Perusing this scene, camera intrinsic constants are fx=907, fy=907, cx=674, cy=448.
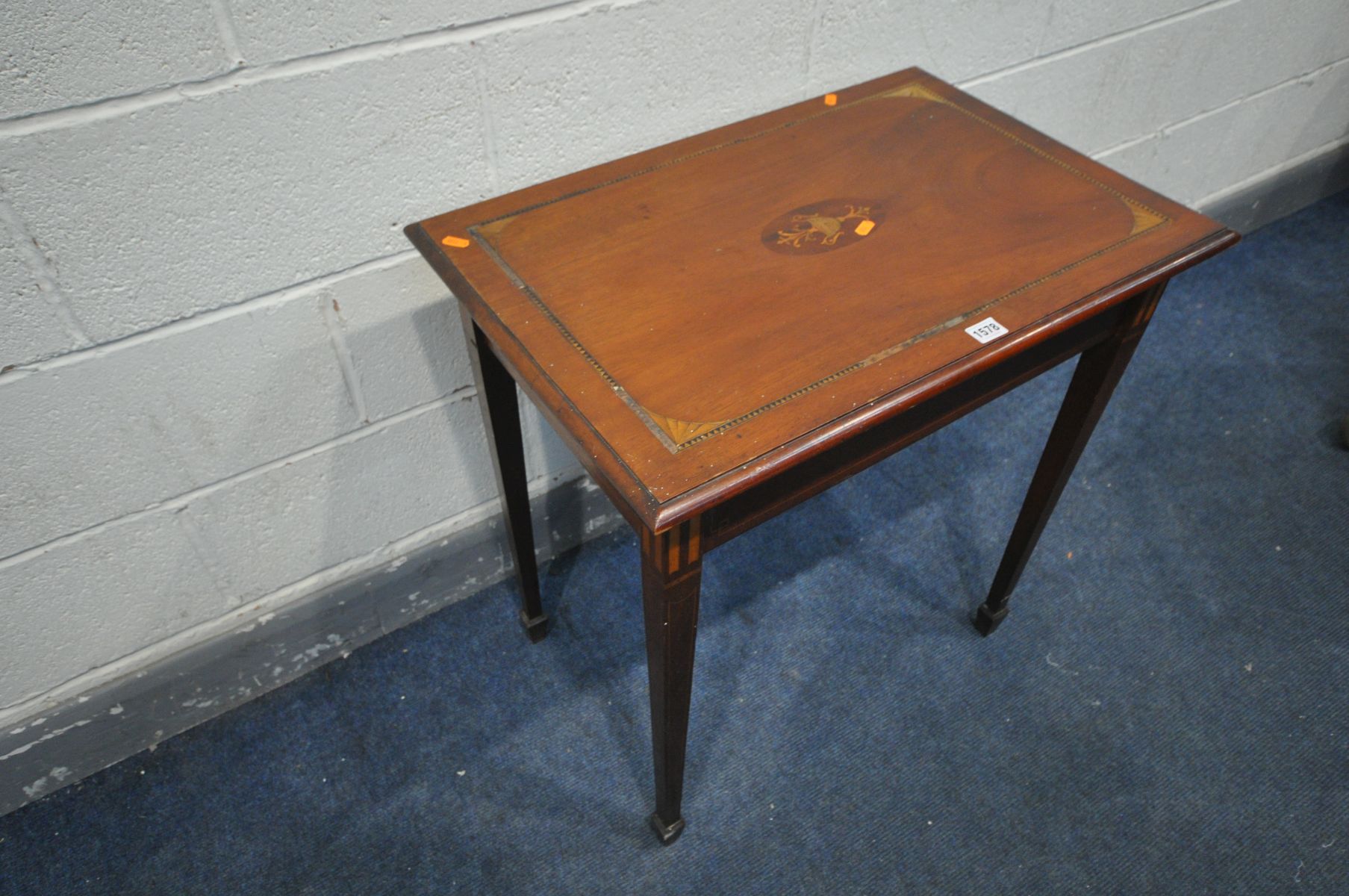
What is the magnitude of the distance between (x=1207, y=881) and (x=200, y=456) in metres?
1.47

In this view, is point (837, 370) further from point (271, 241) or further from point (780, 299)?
point (271, 241)

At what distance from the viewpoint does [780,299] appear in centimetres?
93

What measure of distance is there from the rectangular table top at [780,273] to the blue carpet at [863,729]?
2.43 ft

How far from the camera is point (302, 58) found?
947 millimetres

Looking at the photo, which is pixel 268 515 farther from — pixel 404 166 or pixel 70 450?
pixel 404 166

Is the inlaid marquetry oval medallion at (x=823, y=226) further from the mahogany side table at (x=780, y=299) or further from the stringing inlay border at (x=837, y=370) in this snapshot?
the stringing inlay border at (x=837, y=370)

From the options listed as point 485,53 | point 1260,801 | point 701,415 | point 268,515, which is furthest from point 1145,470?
point 268,515

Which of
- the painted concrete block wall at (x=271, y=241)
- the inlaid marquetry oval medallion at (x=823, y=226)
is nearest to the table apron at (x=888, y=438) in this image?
the inlaid marquetry oval medallion at (x=823, y=226)

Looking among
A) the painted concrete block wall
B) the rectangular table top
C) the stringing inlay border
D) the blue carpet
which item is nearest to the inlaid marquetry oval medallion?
the rectangular table top

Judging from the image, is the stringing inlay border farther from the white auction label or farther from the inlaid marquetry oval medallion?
the inlaid marquetry oval medallion

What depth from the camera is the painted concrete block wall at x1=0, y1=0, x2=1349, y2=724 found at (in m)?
0.91

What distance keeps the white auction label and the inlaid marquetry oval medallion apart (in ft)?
0.59

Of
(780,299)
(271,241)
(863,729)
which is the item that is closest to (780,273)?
(780,299)

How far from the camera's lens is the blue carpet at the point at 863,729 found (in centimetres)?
127
